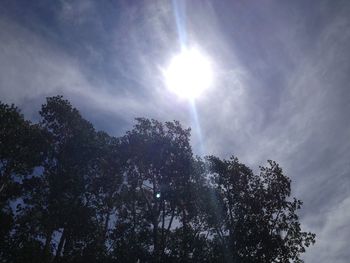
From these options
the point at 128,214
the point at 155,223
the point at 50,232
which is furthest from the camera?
the point at 128,214

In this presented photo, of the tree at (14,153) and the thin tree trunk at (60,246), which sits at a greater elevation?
the tree at (14,153)

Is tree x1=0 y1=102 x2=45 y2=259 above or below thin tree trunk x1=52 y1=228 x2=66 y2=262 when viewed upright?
above

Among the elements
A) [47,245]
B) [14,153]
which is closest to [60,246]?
[47,245]

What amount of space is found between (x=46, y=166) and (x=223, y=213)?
1535cm

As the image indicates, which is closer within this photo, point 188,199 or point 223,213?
point 188,199

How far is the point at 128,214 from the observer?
99.3ft

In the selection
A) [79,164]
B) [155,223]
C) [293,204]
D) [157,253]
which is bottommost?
[157,253]

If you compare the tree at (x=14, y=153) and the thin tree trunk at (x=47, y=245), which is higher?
the tree at (x=14, y=153)

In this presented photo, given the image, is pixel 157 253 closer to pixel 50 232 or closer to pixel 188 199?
pixel 188 199

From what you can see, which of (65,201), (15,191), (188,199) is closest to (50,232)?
(65,201)

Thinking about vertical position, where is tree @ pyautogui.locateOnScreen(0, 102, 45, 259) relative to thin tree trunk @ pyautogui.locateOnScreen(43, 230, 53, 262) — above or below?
above

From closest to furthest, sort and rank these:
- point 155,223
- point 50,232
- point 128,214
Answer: point 50,232, point 155,223, point 128,214

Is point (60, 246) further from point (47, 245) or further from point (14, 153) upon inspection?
point (14, 153)

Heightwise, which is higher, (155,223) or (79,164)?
(79,164)
